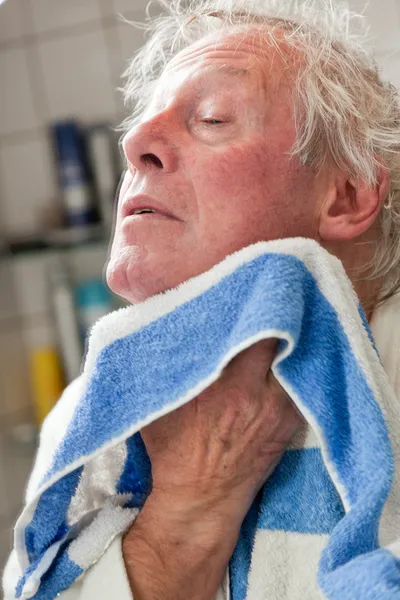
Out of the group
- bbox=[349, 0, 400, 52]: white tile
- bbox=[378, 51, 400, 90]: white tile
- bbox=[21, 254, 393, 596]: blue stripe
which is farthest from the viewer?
bbox=[349, 0, 400, 52]: white tile

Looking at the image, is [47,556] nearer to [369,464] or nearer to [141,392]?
[141,392]

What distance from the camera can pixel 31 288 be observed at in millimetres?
1998

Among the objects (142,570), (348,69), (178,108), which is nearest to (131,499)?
(142,570)

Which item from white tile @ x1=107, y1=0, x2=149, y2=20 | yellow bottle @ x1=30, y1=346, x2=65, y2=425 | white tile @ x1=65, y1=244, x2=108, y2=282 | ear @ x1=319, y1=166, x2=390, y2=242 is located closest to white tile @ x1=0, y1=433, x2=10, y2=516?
yellow bottle @ x1=30, y1=346, x2=65, y2=425

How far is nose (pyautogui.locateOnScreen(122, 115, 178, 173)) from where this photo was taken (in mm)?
753

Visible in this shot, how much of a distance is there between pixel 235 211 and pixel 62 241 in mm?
1251

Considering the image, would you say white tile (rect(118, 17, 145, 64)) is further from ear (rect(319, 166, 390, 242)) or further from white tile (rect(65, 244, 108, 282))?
ear (rect(319, 166, 390, 242))

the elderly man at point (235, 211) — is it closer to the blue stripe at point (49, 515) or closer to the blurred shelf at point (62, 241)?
the blue stripe at point (49, 515)

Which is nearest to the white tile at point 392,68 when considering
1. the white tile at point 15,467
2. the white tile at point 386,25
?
the white tile at point 386,25

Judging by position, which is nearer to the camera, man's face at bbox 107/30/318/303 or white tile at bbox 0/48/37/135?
man's face at bbox 107/30/318/303

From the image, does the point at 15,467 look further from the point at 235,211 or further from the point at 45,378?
the point at 235,211

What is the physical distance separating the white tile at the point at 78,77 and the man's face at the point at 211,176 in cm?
121

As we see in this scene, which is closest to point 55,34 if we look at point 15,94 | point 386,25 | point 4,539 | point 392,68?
point 15,94

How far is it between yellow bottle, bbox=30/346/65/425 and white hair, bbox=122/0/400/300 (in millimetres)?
1120
